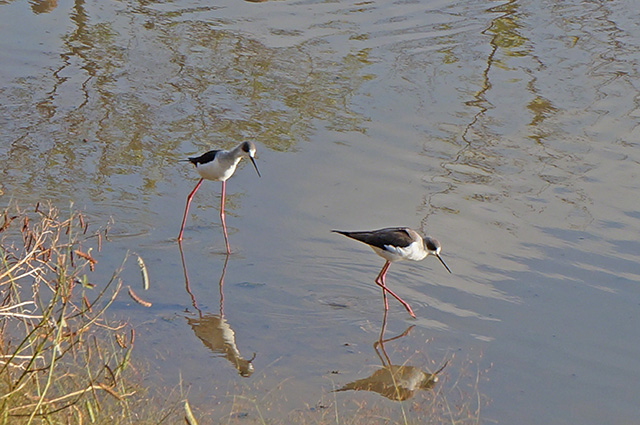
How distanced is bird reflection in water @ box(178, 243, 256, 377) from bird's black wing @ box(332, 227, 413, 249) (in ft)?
3.25

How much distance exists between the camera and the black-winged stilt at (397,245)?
590 cm

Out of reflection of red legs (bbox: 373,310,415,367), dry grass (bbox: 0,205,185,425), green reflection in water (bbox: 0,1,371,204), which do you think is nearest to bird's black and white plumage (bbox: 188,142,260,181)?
green reflection in water (bbox: 0,1,371,204)

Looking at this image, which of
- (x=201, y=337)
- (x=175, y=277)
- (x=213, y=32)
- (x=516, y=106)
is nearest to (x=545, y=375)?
(x=201, y=337)

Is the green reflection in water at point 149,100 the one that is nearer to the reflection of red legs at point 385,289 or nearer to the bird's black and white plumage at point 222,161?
the bird's black and white plumage at point 222,161

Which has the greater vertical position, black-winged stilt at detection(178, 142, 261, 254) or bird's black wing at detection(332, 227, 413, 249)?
bird's black wing at detection(332, 227, 413, 249)

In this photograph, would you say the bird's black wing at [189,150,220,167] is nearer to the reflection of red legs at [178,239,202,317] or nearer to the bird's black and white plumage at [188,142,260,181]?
the bird's black and white plumage at [188,142,260,181]

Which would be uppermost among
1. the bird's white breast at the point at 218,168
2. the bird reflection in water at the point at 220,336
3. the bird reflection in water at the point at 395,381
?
the bird reflection in water at the point at 395,381

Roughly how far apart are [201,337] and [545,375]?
203cm

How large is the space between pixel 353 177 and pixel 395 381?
2704 millimetres

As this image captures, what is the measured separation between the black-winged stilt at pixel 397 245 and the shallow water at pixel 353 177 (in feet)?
0.59

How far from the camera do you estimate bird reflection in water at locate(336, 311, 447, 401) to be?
4.94 meters

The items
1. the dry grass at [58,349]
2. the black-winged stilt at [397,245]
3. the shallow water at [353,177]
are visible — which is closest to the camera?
the dry grass at [58,349]

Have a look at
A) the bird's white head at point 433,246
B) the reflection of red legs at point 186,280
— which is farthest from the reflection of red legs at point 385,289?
the reflection of red legs at point 186,280

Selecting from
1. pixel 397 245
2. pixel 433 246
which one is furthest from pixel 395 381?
pixel 433 246
